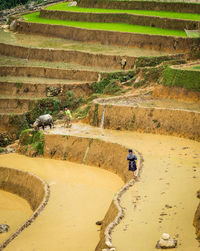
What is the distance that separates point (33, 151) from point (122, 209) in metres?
10.9

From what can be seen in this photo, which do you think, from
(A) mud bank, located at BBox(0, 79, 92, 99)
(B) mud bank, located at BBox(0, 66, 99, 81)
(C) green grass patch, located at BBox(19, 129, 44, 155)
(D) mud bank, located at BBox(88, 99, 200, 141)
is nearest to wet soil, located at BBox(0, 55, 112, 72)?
(B) mud bank, located at BBox(0, 66, 99, 81)

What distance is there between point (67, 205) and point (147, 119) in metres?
6.95

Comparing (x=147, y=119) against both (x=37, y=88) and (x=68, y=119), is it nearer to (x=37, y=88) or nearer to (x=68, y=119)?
(x=68, y=119)

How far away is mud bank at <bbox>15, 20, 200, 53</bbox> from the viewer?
36.4 metres

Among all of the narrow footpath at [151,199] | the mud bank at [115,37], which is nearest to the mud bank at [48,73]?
the mud bank at [115,37]

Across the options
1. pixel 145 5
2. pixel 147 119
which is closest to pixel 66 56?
pixel 145 5

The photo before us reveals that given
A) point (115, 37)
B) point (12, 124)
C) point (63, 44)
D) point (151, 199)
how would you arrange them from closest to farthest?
point (151, 199)
point (12, 124)
point (115, 37)
point (63, 44)

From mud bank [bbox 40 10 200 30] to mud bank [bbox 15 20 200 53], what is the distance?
2.09 metres

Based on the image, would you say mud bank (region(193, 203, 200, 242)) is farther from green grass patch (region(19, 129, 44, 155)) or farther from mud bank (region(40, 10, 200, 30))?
mud bank (region(40, 10, 200, 30))

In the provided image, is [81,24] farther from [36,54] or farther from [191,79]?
[191,79]

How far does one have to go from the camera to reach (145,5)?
146ft

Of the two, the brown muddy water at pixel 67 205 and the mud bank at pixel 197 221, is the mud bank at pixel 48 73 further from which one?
the mud bank at pixel 197 221

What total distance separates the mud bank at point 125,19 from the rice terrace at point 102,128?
8cm

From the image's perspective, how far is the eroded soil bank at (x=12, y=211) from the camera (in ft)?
73.3
